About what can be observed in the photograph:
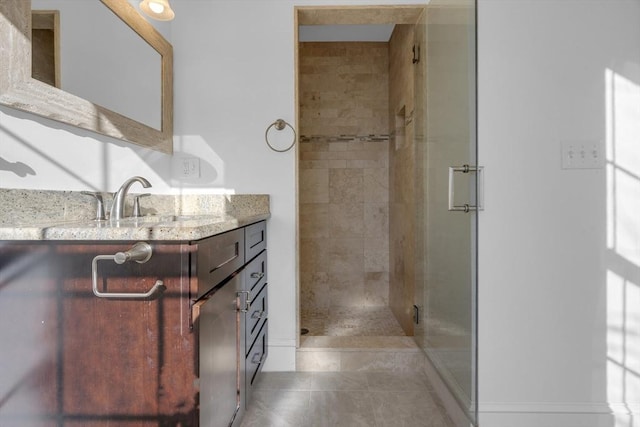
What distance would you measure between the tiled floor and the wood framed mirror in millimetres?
1504

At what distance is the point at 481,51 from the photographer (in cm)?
155

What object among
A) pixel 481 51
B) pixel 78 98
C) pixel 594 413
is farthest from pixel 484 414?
pixel 78 98

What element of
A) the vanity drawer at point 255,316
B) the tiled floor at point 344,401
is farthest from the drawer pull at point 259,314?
the tiled floor at point 344,401

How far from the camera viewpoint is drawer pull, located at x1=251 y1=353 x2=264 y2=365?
1725 mm

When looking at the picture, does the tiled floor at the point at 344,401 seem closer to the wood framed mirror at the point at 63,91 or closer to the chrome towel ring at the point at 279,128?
the chrome towel ring at the point at 279,128

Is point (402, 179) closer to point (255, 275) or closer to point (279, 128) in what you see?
point (279, 128)

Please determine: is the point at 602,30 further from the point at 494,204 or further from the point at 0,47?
the point at 0,47

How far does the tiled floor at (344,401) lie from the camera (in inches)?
67.4

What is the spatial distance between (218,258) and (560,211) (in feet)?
4.69

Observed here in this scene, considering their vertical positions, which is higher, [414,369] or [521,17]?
[521,17]

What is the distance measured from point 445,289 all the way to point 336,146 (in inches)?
83.7

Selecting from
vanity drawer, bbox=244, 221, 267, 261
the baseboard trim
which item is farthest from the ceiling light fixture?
the baseboard trim

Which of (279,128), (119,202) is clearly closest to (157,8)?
(279,128)

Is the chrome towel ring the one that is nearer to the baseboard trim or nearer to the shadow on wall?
the shadow on wall
